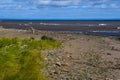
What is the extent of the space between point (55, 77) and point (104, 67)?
3426 millimetres

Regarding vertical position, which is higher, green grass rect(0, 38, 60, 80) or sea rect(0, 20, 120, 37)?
green grass rect(0, 38, 60, 80)

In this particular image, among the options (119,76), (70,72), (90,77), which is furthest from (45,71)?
(119,76)

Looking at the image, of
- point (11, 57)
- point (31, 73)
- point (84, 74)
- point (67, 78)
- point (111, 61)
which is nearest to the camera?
point (31, 73)

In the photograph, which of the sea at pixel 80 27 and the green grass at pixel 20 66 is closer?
the green grass at pixel 20 66

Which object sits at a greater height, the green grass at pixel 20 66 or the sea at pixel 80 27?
the green grass at pixel 20 66

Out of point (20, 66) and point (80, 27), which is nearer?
point (20, 66)

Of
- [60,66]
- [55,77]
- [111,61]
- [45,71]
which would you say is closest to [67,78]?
[55,77]

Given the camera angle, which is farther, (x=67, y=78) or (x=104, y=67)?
(x=104, y=67)

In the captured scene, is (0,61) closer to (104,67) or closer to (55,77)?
(55,77)

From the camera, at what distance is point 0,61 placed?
12984 millimetres

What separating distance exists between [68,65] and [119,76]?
2.78m

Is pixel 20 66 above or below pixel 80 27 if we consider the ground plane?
above

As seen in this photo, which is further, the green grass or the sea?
the sea

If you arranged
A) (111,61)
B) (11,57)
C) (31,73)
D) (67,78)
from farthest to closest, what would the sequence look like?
(111,61) < (11,57) < (67,78) < (31,73)
